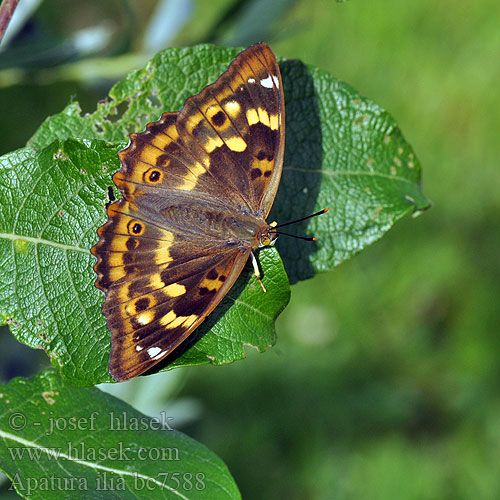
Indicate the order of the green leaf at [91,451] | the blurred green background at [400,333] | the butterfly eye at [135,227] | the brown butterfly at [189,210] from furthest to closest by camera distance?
the blurred green background at [400,333] → the butterfly eye at [135,227] → the brown butterfly at [189,210] → the green leaf at [91,451]

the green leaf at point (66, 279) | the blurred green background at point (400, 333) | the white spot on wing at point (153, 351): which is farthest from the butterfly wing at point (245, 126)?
the blurred green background at point (400, 333)

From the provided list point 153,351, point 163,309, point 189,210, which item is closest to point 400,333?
point 189,210

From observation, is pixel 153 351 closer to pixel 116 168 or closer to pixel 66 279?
pixel 66 279

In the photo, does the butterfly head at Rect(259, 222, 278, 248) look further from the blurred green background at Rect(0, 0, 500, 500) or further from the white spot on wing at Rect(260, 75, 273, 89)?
the blurred green background at Rect(0, 0, 500, 500)

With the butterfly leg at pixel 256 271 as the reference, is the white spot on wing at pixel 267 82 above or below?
above

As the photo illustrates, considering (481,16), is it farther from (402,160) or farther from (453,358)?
(402,160)

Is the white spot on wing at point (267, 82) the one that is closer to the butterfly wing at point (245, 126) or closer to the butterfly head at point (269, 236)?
the butterfly wing at point (245, 126)

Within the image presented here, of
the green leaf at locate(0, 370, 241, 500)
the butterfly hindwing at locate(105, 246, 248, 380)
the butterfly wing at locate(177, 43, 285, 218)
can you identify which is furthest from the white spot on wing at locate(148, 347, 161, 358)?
the butterfly wing at locate(177, 43, 285, 218)
